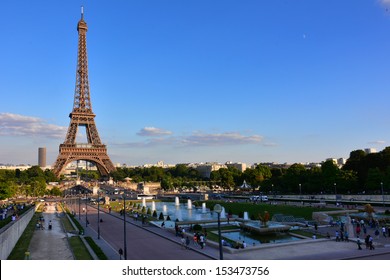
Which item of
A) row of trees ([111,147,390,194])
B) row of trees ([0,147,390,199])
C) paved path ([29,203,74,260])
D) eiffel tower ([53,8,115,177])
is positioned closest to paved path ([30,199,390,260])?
paved path ([29,203,74,260])

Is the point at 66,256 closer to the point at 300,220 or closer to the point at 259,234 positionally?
the point at 259,234

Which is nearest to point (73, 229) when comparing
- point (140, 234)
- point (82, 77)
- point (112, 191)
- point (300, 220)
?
point (140, 234)

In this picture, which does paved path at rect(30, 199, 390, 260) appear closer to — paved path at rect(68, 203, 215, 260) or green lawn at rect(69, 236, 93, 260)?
paved path at rect(68, 203, 215, 260)

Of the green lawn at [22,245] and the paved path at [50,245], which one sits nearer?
the green lawn at [22,245]

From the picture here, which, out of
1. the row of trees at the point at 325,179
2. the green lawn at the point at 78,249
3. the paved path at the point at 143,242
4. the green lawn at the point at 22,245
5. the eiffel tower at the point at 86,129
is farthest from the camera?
the eiffel tower at the point at 86,129

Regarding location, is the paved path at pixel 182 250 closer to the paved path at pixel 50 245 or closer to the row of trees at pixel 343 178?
the paved path at pixel 50 245

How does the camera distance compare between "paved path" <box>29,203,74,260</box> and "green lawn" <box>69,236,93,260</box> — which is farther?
"paved path" <box>29,203,74,260</box>

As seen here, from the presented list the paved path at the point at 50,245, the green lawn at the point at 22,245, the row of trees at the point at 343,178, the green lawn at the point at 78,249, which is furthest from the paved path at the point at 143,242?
the row of trees at the point at 343,178

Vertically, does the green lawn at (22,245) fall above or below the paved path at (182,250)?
above
